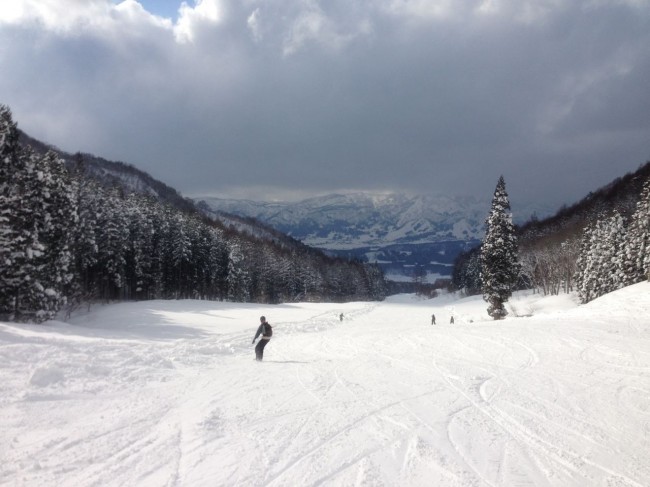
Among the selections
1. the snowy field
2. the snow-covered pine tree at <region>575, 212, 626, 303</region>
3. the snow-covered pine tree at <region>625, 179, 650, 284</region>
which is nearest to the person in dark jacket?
the snowy field

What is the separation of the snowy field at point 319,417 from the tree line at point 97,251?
17.0m

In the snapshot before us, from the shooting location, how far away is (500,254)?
125 feet

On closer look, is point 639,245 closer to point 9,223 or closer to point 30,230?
point 9,223

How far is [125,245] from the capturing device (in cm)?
5072

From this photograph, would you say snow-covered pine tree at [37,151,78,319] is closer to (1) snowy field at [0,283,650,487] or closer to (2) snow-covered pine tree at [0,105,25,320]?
(2) snow-covered pine tree at [0,105,25,320]

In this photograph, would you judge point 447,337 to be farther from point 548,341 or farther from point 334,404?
point 334,404

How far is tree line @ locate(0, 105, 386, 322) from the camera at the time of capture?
27438 mm

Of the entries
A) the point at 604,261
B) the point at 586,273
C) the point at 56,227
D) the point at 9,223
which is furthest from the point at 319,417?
the point at 586,273

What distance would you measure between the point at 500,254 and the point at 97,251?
44.9m

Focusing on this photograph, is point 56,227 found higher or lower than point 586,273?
higher

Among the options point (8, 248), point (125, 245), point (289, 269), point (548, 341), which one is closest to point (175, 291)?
point (125, 245)

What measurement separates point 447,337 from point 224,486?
1889 cm

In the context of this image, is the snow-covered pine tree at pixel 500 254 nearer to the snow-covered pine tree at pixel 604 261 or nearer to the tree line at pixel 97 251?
the snow-covered pine tree at pixel 604 261

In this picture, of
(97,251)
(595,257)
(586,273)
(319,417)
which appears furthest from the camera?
(586,273)
